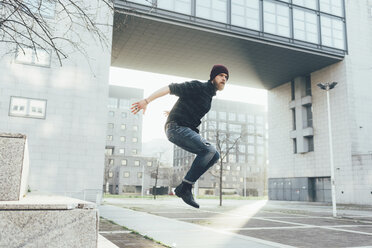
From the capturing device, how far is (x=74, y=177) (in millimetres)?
28000

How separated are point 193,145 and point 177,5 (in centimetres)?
3009

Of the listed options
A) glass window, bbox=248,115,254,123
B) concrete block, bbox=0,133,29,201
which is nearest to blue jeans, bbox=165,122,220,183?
concrete block, bbox=0,133,29,201

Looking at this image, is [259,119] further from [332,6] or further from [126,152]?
[332,6]

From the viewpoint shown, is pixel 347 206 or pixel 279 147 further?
pixel 279 147

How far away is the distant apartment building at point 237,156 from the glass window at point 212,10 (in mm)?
71144

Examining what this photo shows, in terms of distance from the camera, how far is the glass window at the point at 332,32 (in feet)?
127

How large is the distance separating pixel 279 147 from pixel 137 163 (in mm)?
58566

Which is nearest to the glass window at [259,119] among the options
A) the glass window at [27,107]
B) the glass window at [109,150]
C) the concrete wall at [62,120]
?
the glass window at [109,150]

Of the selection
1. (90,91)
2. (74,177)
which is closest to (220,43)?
(90,91)

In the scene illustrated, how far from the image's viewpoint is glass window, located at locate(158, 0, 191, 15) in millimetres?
31511

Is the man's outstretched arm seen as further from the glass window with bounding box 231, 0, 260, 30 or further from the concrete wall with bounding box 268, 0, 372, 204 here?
the concrete wall with bounding box 268, 0, 372, 204

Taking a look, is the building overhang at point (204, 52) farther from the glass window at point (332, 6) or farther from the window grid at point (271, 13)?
the glass window at point (332, 6)

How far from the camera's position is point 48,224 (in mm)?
4164

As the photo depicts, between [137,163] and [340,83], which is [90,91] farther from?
[137,163]
